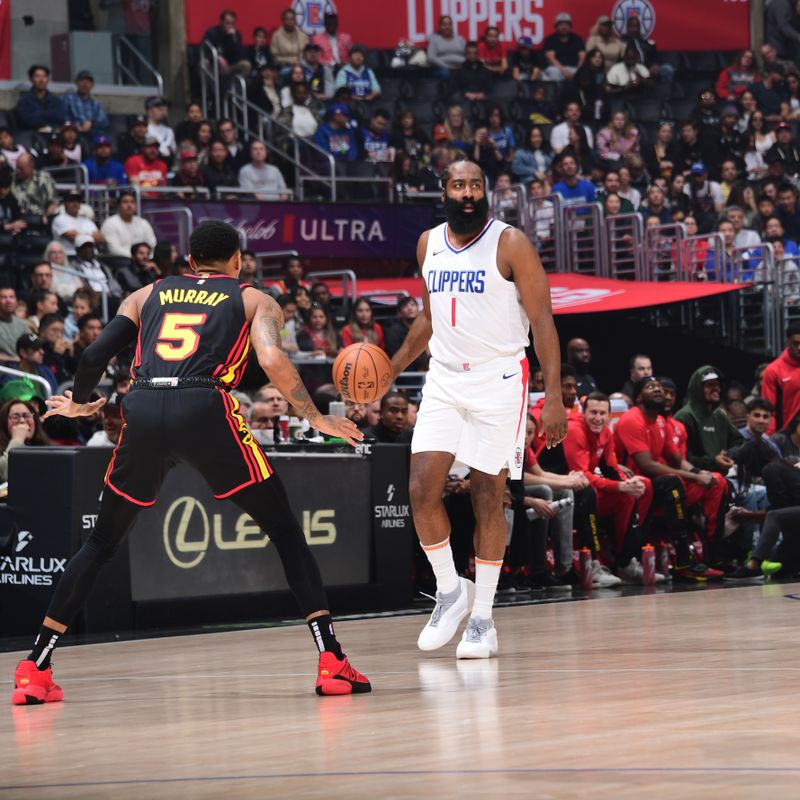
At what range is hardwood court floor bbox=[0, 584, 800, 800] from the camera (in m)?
4.20

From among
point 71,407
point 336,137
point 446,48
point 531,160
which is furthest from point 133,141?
point 71,407

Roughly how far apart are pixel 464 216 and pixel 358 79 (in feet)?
51.9

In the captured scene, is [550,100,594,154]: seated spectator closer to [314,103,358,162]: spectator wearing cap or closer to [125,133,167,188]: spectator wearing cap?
[314,103,358,162]: spectator wearing cap

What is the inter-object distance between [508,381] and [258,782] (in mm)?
3263

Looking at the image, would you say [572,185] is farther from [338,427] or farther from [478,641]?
[338,427]

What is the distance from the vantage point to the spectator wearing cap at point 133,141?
1902 cm

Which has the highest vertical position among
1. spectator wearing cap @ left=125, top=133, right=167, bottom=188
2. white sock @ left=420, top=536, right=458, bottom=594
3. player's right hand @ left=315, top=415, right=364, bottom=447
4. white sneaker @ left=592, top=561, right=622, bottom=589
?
spectator wearing cap @ left=125, top=133, right=167, bottom=188

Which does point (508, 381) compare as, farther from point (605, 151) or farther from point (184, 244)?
point (605, 151)

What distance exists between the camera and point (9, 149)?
17.3 metres

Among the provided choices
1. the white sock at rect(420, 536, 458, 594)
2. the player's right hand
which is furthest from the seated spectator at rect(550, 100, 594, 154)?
the player's right hand

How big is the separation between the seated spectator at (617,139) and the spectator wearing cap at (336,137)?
413 cm

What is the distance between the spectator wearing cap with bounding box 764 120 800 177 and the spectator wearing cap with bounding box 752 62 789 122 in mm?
1205

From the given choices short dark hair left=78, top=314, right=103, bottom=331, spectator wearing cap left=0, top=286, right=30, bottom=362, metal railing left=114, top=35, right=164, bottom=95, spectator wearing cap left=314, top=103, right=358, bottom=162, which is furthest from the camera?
metal railing left=114, top=35, right=164, bottom=95

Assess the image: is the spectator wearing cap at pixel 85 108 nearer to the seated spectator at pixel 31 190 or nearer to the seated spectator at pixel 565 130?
the seated spectator at pixel 31 190
